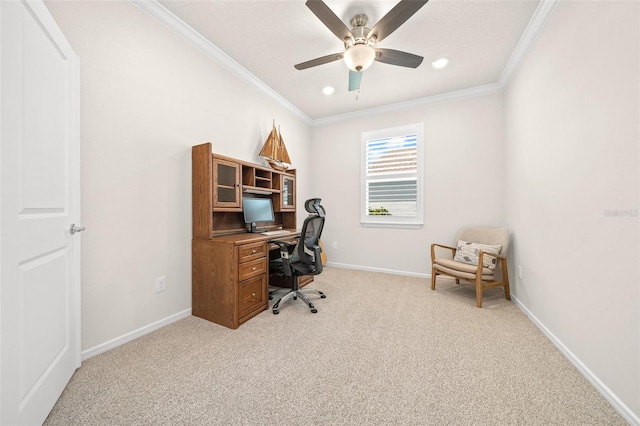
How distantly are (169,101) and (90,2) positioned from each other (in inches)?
28.2

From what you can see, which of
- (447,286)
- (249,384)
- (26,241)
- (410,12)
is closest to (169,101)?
(26,241)

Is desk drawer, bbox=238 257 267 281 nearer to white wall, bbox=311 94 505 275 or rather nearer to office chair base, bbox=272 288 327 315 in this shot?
office chair base, bbox=272 288 327 315

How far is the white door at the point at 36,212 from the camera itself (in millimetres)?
898

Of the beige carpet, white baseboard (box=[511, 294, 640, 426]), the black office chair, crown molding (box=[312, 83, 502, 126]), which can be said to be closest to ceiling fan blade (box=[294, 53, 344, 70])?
the black office chair

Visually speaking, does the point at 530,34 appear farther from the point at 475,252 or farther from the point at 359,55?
the point at 475,252

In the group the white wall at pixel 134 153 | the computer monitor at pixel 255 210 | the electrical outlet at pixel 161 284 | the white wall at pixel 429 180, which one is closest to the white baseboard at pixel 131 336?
the white wall at pixel 134 153

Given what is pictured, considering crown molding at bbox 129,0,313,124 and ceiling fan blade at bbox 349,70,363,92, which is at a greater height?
crown molding at bbox 129,0,313,124

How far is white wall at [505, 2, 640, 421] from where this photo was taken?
1.18 m

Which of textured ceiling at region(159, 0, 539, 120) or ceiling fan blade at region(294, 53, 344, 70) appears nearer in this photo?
textured ceiling at region(159, 0, 539, 120)

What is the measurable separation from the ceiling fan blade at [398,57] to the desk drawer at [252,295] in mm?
2455

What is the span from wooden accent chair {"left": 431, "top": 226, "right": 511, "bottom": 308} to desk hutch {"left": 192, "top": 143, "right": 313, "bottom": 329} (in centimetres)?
216

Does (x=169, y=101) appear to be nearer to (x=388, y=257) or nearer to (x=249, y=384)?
(x=249, y=384)

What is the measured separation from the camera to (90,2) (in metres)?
1.62

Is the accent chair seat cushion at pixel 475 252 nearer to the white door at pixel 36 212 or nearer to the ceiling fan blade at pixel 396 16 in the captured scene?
the ceiling fan blade at pixel 396 16
